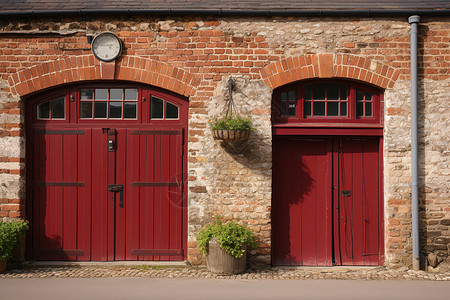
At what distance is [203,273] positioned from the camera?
636 centimetres

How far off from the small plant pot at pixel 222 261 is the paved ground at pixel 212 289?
0.85ft

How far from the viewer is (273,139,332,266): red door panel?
270 inches

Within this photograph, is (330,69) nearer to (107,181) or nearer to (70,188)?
(107,181)

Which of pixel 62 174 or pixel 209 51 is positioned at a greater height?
pixel 209 51

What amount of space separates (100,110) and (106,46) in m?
1.02

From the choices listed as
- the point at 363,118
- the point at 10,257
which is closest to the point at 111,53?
the point at 10,257

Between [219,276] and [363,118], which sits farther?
[363,118]

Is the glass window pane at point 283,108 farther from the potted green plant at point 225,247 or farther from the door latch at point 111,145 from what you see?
the door latch at point 111,145

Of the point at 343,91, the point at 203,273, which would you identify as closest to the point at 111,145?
the point at 203,273

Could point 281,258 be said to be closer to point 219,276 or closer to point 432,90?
point 219,276

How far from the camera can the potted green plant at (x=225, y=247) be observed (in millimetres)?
6152

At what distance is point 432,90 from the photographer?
6.66m

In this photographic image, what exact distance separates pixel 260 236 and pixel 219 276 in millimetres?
907

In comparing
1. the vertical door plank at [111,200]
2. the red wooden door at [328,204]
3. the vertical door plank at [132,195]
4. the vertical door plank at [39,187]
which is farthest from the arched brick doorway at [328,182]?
the vertical door plank at [39,187]
